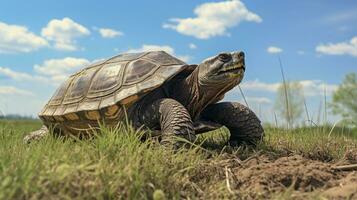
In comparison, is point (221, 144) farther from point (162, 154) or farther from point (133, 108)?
point (162, 154)

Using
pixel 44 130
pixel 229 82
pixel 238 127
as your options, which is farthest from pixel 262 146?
pixel 44 130

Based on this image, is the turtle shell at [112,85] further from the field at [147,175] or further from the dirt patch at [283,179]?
the dirt patch at [283,179]

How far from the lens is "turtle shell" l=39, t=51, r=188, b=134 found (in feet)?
18.3

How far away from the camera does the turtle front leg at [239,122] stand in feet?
19.1

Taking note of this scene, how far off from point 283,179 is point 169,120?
5.43 feet

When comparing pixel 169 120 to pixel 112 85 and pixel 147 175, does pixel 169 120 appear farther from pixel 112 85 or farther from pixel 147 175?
pixel 147 175

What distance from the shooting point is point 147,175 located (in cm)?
301

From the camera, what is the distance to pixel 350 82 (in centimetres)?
3241

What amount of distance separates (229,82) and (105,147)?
2.33m

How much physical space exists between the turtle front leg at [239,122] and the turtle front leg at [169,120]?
943mm

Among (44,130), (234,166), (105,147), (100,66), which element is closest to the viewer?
(105,147)

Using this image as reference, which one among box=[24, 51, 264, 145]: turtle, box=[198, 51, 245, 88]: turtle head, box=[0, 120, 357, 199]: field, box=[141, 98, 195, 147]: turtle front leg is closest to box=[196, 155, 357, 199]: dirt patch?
box=[0, 120, 357, 199]: field

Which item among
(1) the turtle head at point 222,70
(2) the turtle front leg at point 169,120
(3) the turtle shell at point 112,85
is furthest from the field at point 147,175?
(3) the turtle shell at point 112,85

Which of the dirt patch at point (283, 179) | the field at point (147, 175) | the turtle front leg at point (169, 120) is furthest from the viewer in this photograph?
the turtle front leg at point (169, 120)
